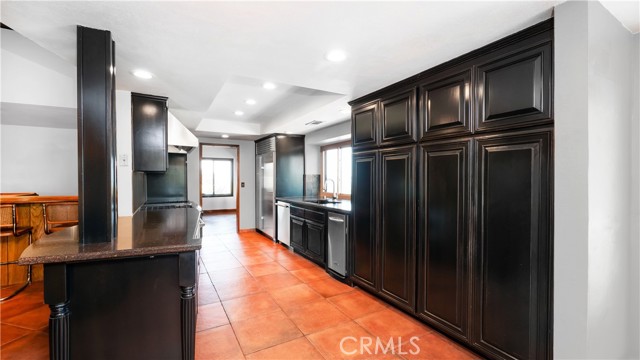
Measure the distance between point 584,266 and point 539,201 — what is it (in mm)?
394

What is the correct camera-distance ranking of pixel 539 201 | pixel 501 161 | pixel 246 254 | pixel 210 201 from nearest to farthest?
pixel 539 201 → pixel 501 161 → pixel 246 254 → pixel 210 201

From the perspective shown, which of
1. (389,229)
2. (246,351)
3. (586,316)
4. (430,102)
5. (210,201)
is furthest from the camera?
(210,201)

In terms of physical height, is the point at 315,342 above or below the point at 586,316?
below

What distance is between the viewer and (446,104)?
225cm

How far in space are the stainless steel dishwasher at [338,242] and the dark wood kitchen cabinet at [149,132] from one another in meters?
2.15

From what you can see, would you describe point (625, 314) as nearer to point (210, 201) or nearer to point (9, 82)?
point (9, 82)

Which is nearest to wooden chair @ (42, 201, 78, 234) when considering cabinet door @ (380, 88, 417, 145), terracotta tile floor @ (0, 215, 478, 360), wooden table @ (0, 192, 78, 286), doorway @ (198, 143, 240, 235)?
wooden table @ (0, 192, 78, 286)

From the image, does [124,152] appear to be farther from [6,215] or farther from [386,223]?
[386,223]

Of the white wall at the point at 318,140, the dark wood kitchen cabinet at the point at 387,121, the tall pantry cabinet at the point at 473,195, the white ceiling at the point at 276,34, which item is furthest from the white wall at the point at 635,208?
the white wall at the point at 318,140

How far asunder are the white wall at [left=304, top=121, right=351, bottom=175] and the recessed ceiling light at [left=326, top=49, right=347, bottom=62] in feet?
7.38

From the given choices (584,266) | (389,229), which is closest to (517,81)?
(584,266)

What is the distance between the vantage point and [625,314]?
1769 millimetres

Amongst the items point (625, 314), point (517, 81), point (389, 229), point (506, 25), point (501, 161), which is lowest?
point (625, 314)

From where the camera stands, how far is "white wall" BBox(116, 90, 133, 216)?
9.45 feet
